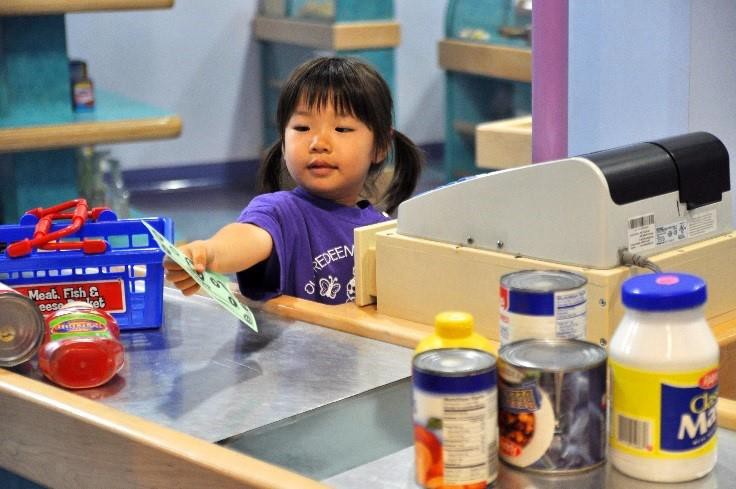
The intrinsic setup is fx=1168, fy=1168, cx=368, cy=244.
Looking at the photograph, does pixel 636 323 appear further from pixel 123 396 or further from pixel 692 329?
pixel 123 396

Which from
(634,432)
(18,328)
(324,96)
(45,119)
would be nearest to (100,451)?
(18,328)

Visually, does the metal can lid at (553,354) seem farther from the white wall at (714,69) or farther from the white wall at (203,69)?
the white wall at (203,69)

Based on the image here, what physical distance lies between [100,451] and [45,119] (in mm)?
2794

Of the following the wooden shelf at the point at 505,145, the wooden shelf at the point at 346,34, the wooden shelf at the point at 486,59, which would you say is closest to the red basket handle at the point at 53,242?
the wooden shelf at the point at 505,145

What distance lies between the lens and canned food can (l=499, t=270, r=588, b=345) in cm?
116

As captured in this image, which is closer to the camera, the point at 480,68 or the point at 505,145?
the point at 505,145

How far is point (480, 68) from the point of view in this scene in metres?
5.95

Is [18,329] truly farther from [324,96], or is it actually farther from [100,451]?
[324,96]

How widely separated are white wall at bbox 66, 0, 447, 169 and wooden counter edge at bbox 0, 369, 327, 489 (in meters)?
5.28

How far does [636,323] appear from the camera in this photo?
3.52 ft

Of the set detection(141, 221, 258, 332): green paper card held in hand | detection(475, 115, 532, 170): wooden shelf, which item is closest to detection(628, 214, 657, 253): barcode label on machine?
detection(141, 221, 258, 332): green paper card held in hand

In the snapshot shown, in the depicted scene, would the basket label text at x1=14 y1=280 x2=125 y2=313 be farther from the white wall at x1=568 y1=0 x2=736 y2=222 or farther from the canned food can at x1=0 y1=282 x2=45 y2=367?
the white wall at x1=568 y1=0 x2=736 y2=222

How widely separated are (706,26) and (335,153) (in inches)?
26.0

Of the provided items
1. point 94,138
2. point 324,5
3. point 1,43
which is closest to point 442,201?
point 94,138
